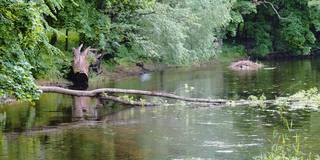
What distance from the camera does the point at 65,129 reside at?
20750 millimetres

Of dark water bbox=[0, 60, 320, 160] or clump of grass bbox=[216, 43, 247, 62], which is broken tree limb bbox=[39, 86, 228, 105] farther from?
clump of grass bbox=[216, 43, 247, 62]

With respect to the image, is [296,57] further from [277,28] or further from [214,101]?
[214,101]

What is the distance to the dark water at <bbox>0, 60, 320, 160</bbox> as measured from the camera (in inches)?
658

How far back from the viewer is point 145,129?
20344 millimetres

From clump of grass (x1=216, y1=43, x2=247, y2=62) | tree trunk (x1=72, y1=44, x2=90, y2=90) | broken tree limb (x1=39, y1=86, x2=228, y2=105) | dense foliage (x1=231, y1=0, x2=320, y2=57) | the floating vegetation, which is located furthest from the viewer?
dense foliage (x1=231, y1=0, x2=320, y2=57)

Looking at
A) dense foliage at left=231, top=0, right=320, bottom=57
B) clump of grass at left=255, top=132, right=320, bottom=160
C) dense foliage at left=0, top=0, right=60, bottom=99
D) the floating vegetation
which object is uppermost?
dense foliage at left=231, top=0, right=320, bottom=57

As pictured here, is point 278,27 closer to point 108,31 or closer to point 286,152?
point 108,31

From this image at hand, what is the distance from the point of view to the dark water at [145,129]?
16703 millimetres

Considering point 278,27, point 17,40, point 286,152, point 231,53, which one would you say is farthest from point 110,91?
point 278,27

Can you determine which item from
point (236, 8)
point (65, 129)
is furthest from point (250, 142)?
point (236, 8)

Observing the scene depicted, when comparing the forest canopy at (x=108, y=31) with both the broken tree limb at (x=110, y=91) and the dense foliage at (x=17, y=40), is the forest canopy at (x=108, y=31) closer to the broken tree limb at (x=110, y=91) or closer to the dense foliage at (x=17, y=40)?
the dense foliage at (x=17, y=40)

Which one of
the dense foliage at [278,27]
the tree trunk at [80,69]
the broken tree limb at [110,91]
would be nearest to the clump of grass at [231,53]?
the dense foliage at [278,27]

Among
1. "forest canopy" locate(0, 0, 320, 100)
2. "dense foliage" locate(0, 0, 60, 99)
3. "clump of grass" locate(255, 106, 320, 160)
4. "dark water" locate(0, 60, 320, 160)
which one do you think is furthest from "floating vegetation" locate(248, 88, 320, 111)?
"dense foliage" locate(0, 0, 60, 99)

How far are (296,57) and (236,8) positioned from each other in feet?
24.7
